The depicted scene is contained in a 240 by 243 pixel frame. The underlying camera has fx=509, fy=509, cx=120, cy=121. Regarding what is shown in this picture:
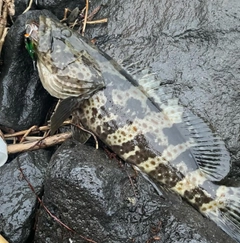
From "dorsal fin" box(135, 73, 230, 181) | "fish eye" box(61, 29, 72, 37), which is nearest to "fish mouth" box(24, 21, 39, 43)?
"fish eye" box(61, 29, 72, 37)

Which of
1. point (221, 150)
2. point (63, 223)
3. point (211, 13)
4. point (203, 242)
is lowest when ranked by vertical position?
point (63, 223)

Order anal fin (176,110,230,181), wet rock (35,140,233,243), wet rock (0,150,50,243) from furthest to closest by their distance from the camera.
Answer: anal fin (176,110,230,181), wet rock (0,150,50,243), wet rock (35,140,233,243)

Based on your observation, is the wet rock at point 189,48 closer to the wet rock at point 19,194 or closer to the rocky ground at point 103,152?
the rocky ground at point 103,152

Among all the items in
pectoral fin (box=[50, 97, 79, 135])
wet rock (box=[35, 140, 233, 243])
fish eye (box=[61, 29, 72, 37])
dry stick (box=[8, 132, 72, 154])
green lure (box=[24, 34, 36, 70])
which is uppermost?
fish eye (box=[61, 29, 72, 37])

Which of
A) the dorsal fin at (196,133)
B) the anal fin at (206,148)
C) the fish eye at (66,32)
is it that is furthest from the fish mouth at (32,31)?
the anal fin at (206,148)

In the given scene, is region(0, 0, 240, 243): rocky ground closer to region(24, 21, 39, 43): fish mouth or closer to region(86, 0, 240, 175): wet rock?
region(86, 0, 240, 175): wet rock

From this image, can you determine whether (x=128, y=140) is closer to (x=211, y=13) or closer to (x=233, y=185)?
(x=233, y=185)

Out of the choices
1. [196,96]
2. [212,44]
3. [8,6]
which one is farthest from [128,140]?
[8,6]

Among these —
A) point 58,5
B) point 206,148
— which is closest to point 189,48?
Result: point 206,148
